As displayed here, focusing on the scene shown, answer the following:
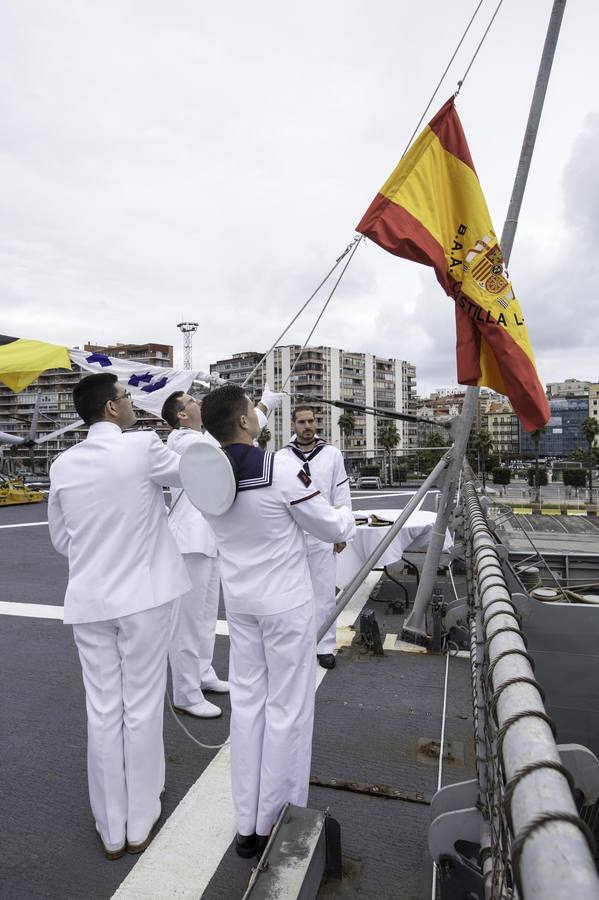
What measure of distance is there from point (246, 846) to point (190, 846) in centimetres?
26

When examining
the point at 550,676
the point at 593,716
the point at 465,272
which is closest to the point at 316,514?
the point at 465,272

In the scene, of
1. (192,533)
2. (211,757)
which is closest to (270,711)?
(211,757)

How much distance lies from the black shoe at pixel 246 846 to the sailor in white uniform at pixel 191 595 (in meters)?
1.19

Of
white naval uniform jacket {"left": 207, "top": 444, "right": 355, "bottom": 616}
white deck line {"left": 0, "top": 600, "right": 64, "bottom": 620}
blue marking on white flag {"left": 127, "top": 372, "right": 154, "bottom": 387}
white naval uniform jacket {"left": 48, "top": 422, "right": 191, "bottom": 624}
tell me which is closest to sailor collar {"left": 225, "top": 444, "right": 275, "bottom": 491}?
white naval uniform jacket {"left": 207, "top": 444, "right": 355, "bottom": 616}

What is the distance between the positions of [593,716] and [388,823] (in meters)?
2.53

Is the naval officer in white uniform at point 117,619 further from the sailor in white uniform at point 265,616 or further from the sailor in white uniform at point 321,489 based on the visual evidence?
the sailor in white uniform at point 321,489

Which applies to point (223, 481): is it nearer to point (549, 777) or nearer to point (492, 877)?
point (492, 877)

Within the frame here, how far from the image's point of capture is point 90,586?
2344 millimetres

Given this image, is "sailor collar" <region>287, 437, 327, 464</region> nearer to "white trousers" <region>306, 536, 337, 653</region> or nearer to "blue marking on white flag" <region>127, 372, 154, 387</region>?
"white trousers" <region>306, 536, 337, 653</region>

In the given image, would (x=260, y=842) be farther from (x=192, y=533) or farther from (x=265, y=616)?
(x=192, y=533)

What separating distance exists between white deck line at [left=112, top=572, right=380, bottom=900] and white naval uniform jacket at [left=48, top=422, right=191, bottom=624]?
0.99m

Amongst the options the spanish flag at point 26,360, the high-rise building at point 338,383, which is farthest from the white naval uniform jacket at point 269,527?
the high-rise building at point 338,383

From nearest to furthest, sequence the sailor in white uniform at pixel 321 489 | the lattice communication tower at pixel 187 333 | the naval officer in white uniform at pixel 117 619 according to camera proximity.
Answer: the naval officer in white uniform at pixel 117 619, the sailor in white uniform at pixel 321 489, the lattice communication tower at pixel 187 333

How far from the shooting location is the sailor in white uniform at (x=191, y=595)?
3.46 m
